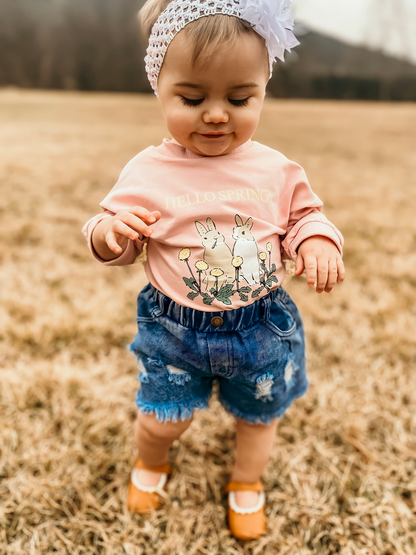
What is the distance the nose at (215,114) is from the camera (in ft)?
2.75

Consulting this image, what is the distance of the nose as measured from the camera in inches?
33.0

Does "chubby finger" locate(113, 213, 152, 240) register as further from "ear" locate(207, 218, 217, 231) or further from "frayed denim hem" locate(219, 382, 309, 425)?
"frayed denim hem" locate(219, 382, 309, 425)

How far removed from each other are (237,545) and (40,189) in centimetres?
313

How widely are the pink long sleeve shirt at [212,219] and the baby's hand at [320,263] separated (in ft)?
0.06

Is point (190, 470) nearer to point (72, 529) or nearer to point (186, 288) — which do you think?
point (72, 529)

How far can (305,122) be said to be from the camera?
8.26 m

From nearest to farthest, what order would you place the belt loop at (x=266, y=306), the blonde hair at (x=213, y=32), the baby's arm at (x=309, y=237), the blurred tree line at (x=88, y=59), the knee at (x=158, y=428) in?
the blonde hair at (x=213, y=32) < the baby's arm at (x=309, y=237) < the belt loop at (x=266, y=306) < the knee at (x=158, y=428) < the blurred tree line at (x=88, y=59)

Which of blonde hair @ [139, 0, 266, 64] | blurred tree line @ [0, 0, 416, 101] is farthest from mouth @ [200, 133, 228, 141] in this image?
blurred tree line @ [0, 0, 416, 101]

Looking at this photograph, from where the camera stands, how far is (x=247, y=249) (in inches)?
37.4

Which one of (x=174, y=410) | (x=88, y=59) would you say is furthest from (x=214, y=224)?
(x=88, y=59)

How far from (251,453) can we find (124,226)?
72 cm

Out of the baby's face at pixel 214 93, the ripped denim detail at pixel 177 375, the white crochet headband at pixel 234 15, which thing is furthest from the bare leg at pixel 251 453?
the white crochet headband at pixel 234 15

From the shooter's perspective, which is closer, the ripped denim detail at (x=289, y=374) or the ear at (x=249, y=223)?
the ear at (x=249, y=223)

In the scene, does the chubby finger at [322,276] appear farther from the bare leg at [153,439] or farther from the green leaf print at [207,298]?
the bare leg at [153,439]
